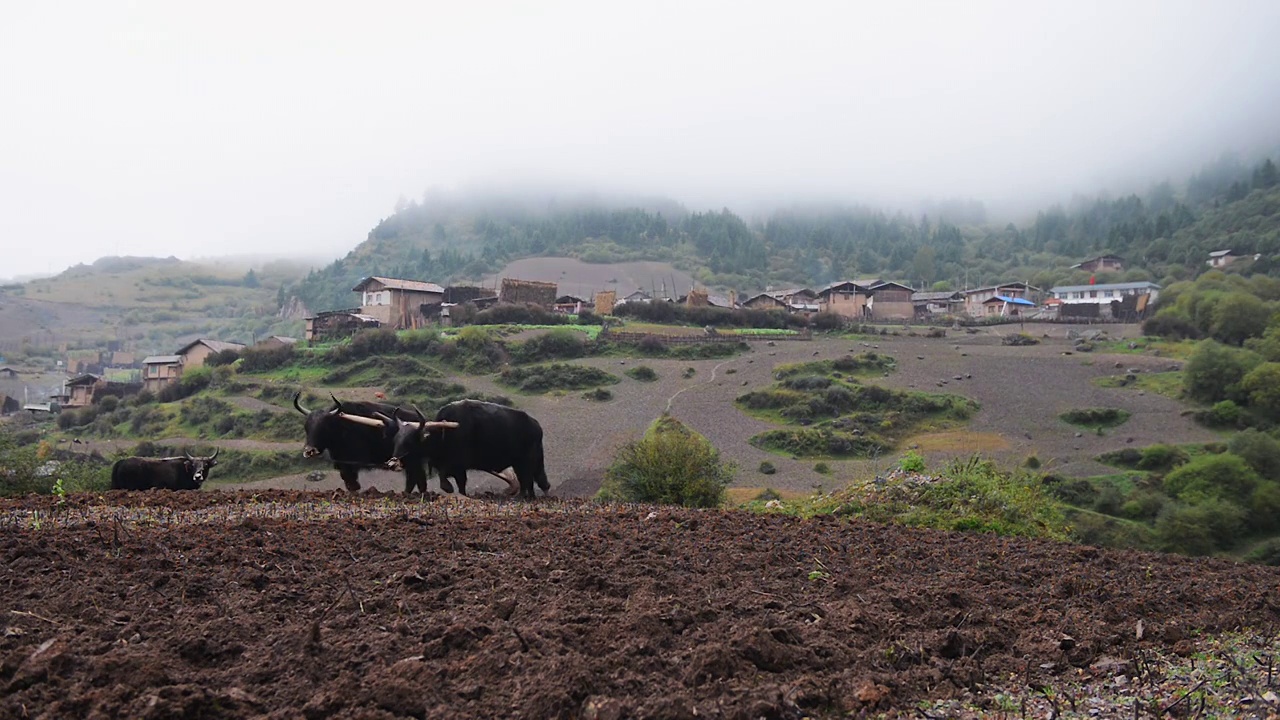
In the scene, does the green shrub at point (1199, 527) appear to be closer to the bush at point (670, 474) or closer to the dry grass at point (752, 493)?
the dry grass at point (752, 493)

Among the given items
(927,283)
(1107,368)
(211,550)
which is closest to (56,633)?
(211,550)

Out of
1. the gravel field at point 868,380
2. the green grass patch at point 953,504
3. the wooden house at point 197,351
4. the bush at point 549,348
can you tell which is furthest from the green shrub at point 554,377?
the green grass patch at point 953,504

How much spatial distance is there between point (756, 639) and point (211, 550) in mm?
6041

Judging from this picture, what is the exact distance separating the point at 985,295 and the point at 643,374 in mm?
74217

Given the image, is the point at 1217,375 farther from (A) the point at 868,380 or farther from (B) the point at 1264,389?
(A) the point at 868,380

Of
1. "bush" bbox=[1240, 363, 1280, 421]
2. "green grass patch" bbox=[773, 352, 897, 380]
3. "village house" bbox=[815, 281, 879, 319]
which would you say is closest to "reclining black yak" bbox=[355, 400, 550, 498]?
"green grass patch" bbox=[773, 352, 897, 380]

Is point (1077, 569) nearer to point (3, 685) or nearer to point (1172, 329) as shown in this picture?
point (3, 685)

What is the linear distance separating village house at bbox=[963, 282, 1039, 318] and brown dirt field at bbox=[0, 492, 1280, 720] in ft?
350

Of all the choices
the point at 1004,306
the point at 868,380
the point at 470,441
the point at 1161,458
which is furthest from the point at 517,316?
the point at 1004,306

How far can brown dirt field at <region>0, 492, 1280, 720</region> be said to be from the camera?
205 inches

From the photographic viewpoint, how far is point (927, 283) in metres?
179

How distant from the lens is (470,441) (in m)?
18.4

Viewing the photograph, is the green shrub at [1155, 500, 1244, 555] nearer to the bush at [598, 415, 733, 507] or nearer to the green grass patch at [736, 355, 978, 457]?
the green grass patch at [736, 355, 978, 457]

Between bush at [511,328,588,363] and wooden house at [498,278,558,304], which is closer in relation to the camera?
bush at [511,328,588,363]
